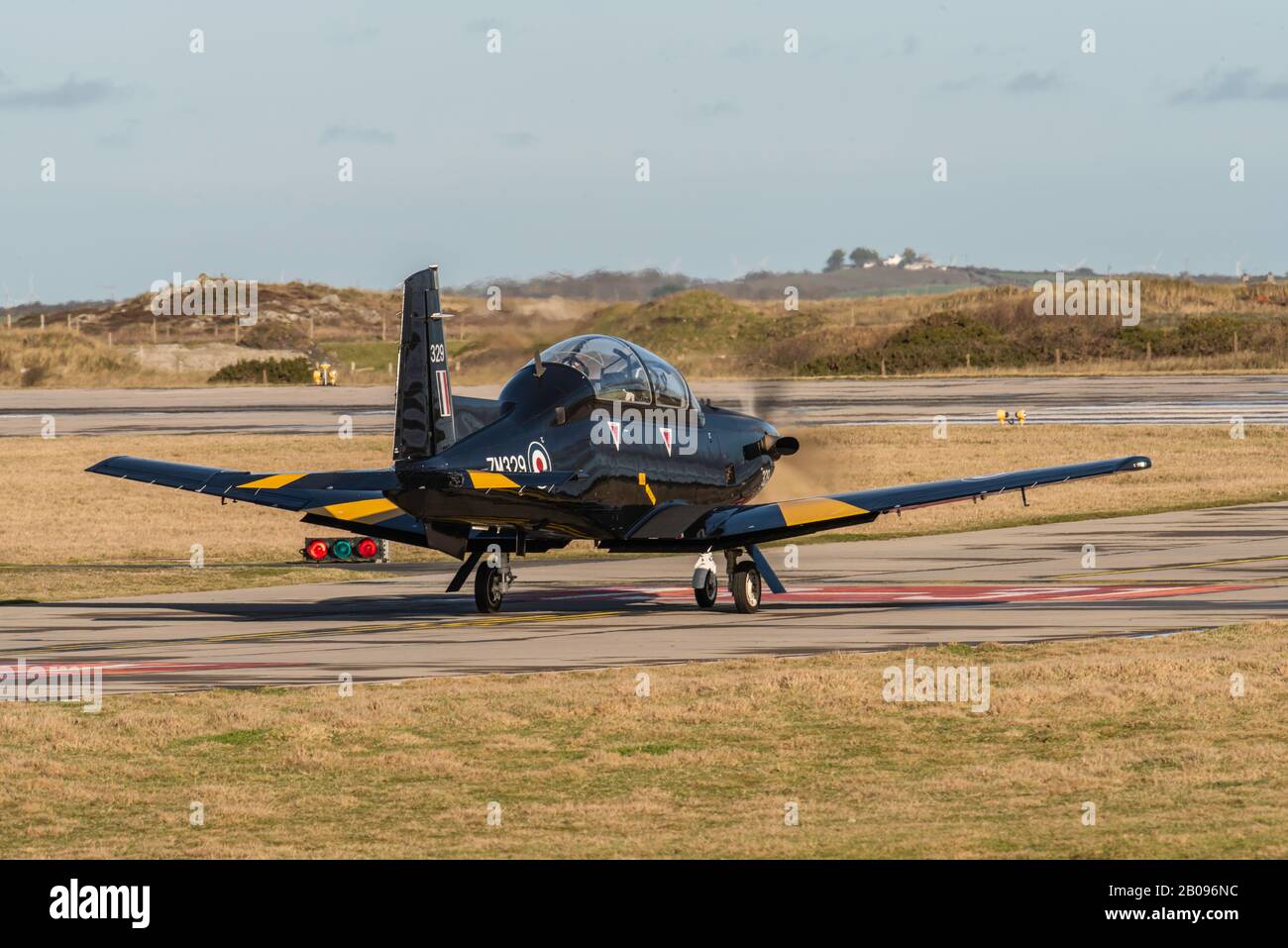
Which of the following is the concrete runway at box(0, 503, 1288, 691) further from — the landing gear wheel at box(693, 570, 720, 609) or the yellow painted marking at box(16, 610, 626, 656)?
the landing gear wheel at box(693, 570, 720, 609)

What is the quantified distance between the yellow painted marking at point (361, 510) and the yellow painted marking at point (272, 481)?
87 centimetres

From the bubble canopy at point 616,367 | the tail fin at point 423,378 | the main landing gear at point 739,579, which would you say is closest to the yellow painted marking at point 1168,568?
the main landing gear at point 739,579

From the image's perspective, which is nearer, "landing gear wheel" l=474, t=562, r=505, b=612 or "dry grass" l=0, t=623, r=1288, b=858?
"dry grass" l=0, t=623, r=1288, b=858

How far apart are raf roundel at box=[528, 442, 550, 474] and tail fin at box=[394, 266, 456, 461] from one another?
1.09m

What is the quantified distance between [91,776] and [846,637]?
10.7m

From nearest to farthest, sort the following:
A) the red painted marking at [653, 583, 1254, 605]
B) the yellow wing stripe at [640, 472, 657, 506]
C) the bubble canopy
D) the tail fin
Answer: the tail fin, the bubble canopy, the yellow wing stripe at [640, 472, 657, 506], the red painted marking at [653, 583, 1254, 605]

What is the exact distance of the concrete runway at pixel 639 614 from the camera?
70.9ft

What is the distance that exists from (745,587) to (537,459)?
13.8ft

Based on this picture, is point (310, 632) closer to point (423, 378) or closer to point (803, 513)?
point (423, 378)

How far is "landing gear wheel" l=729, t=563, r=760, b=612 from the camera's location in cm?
2625

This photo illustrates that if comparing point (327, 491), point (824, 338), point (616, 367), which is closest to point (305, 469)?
point (327, 491)

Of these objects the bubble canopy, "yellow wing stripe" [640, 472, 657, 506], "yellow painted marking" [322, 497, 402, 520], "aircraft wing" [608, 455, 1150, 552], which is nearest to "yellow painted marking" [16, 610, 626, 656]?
"aircraft wing" [608, 455, 1150, 552]

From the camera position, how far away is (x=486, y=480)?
23031 millimetres
